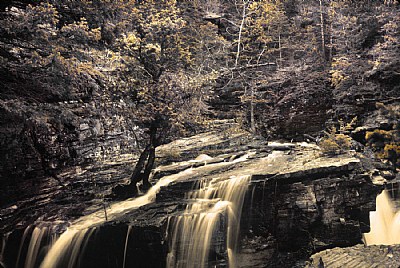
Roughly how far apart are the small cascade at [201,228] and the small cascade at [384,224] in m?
4.47

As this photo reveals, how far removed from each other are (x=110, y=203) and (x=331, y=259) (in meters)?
7.64

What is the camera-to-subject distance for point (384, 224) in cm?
1021

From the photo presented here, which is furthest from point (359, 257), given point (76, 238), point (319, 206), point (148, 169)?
point (76, 238)

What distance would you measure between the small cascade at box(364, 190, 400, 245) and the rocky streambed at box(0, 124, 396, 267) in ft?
2.68

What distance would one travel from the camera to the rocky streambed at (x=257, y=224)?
8.80 metres

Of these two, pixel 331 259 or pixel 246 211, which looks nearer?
pixel 331 259

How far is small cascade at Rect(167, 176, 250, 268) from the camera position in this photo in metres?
8.70

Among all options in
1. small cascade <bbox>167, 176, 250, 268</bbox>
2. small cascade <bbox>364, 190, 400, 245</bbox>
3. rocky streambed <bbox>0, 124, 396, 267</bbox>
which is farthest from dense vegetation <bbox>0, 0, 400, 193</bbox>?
small cascade <bbox>364, 190, 400, 245</bbox>

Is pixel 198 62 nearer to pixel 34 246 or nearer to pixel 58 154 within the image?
pixel 58 154

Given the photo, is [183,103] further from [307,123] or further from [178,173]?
[307,123]

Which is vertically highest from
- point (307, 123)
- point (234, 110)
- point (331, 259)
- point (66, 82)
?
point (66, 82)

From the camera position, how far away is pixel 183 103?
11.7 metres

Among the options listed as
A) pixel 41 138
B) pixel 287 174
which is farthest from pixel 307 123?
pixel 41 138

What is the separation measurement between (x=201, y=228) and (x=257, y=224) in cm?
222
